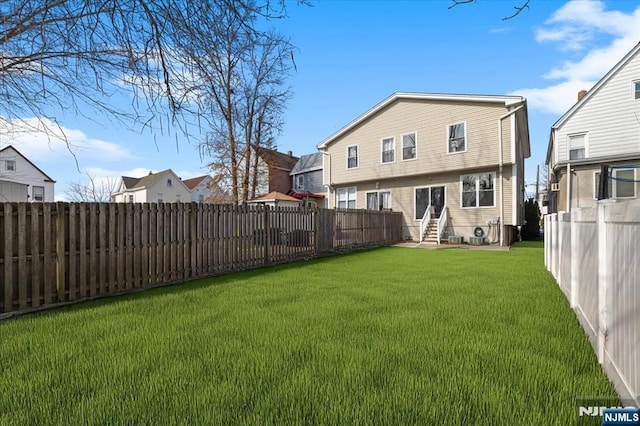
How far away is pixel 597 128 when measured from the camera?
53.2ft

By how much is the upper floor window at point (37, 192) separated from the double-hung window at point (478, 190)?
1333 inches

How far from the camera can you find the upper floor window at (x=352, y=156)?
20128 millimetres

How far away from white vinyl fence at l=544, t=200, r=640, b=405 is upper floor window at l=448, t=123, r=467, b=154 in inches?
525

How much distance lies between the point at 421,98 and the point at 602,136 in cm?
879

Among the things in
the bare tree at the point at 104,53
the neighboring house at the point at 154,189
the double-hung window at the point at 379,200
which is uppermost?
the neighboring house at the point at 154,189

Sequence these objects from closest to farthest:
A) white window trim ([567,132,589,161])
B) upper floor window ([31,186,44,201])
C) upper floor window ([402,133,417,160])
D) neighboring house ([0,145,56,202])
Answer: white window trim ([567,132,589,161]) < upper floor window ([402,133,417,160]) < neighboring house ([0,145,56,202]) < upper floor window ([31,186,44,201])

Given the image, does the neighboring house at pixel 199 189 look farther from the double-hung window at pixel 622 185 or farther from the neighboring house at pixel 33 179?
the double-hung window at pixel 622 185

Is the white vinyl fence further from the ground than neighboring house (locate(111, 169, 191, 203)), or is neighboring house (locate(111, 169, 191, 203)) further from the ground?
neighboring house (locate(111, 169, 191, 203))

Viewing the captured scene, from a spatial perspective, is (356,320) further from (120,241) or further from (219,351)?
(120,241)

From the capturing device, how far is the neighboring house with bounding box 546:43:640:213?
49.4 feet

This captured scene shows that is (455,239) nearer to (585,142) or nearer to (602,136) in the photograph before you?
(585,142)

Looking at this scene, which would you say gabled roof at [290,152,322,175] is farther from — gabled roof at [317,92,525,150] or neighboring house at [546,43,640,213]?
neighboring house at [546,43,640,213]

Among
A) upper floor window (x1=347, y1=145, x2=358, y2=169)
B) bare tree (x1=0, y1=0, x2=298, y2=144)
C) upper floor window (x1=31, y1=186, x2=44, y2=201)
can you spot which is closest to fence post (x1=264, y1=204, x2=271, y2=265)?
bare tree (x1=0, y1=0, x2=298, y2=144)

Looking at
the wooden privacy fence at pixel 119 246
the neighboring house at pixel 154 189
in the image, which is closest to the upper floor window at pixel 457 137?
the wooden privacy fence at pixel 119 246
